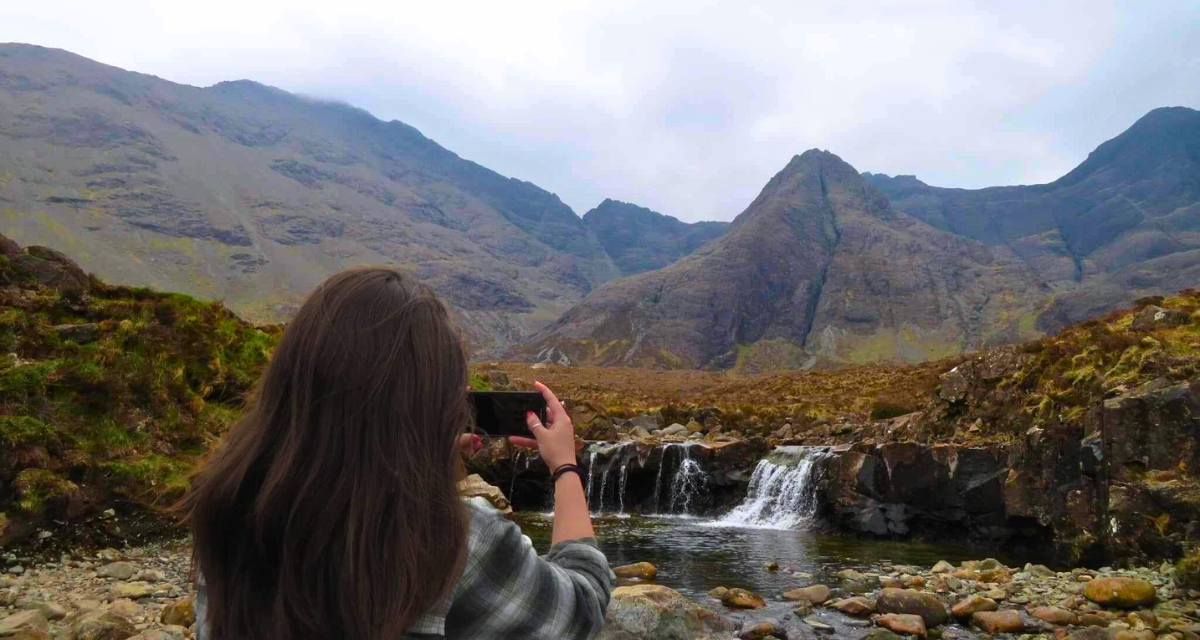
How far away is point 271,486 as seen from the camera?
1.80m

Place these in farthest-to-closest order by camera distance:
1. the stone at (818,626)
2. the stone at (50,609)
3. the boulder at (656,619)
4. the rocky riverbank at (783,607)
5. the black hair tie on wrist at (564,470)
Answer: the stone at (818,626) < the boulder at (656,619) < the rocky riverbank at (783,607) < the stone at (50,609) < the black hair tie on wrist at (564,470)

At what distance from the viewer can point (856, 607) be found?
36.7ft

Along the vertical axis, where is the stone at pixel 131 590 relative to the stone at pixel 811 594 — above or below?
above

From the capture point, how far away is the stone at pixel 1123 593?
10359 mm

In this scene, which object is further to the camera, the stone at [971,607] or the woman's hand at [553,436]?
the stone at [971,607]

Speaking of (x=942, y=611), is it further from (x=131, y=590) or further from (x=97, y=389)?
(x=97, y=389)

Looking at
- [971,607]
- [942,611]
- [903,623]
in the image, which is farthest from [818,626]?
[971,607]

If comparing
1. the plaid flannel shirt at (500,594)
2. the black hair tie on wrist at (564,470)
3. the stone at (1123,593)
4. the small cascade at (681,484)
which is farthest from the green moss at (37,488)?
the small cascade at (681,484)

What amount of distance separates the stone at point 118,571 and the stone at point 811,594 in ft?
33.3

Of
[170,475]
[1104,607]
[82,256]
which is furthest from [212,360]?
[82,256]

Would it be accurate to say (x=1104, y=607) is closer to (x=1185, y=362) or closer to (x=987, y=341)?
(x=1185, y=362)

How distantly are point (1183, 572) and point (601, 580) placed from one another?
12.4 m

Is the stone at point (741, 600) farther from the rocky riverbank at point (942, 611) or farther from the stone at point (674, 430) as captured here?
the stone at point (674, 430)

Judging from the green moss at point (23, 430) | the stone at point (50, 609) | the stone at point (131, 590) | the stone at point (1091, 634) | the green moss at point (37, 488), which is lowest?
the stone at point (131, 590)
